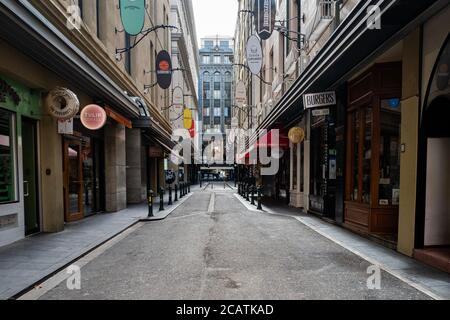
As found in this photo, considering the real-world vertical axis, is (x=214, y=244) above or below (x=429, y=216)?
below

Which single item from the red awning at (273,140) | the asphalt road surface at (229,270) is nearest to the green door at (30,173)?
the asphalt road surface at (229,270)

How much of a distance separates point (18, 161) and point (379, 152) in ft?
31.0

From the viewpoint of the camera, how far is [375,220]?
8070mm

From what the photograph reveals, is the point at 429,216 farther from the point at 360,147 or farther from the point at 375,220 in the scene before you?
the point at 360,147

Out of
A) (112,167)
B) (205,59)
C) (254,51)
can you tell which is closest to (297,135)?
(254,51)

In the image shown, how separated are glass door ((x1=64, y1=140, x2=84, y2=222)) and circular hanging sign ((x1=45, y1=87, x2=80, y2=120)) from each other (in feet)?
7.73

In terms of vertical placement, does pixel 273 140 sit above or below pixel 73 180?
above

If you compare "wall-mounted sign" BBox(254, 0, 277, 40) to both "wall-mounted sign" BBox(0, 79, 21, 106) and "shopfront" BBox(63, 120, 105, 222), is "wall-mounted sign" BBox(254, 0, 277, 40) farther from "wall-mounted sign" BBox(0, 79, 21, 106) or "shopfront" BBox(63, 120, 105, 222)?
"wall-mounted sign" BBox(0, 79, 21, 106)

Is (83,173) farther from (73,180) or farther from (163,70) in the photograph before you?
(163,70)

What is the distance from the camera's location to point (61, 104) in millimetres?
8172

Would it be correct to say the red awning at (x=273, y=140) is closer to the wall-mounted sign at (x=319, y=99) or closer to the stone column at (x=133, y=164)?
the stone column at (x=133, y=164)

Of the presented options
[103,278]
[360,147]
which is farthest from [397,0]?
[103,278]

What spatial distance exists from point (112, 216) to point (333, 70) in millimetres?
9693

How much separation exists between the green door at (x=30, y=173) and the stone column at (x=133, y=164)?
29.1 ft
